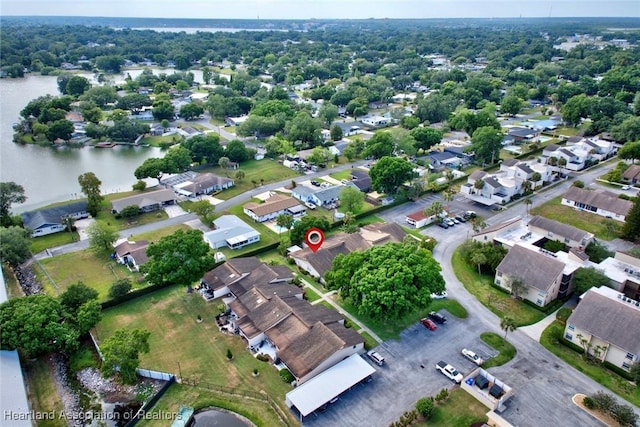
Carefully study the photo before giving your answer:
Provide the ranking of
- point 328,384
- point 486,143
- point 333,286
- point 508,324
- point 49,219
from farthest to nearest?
point 486,143
point 49,219
point 333,286
point 508,324
point 328,384

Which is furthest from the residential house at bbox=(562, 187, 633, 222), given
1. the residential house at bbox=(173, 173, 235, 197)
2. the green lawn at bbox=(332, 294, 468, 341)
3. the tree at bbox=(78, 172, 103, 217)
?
the tree at bbox=(78, 172, 103, 217)

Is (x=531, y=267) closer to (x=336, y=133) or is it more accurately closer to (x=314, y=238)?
(x=314, y=238)

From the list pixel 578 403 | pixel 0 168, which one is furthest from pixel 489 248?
pixel 0 168

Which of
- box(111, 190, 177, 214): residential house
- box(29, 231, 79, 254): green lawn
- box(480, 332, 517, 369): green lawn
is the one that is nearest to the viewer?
box(480, 332, 517, 369): green lawn

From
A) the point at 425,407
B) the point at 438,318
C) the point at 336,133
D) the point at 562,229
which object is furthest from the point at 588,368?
the point at 336,133

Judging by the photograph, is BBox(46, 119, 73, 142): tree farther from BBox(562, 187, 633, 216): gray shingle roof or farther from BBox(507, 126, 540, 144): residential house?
BBox(507, 126, 540, 144): residential house

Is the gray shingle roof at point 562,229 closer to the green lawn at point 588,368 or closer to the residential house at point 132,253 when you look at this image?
the green lawn at point 588,368
